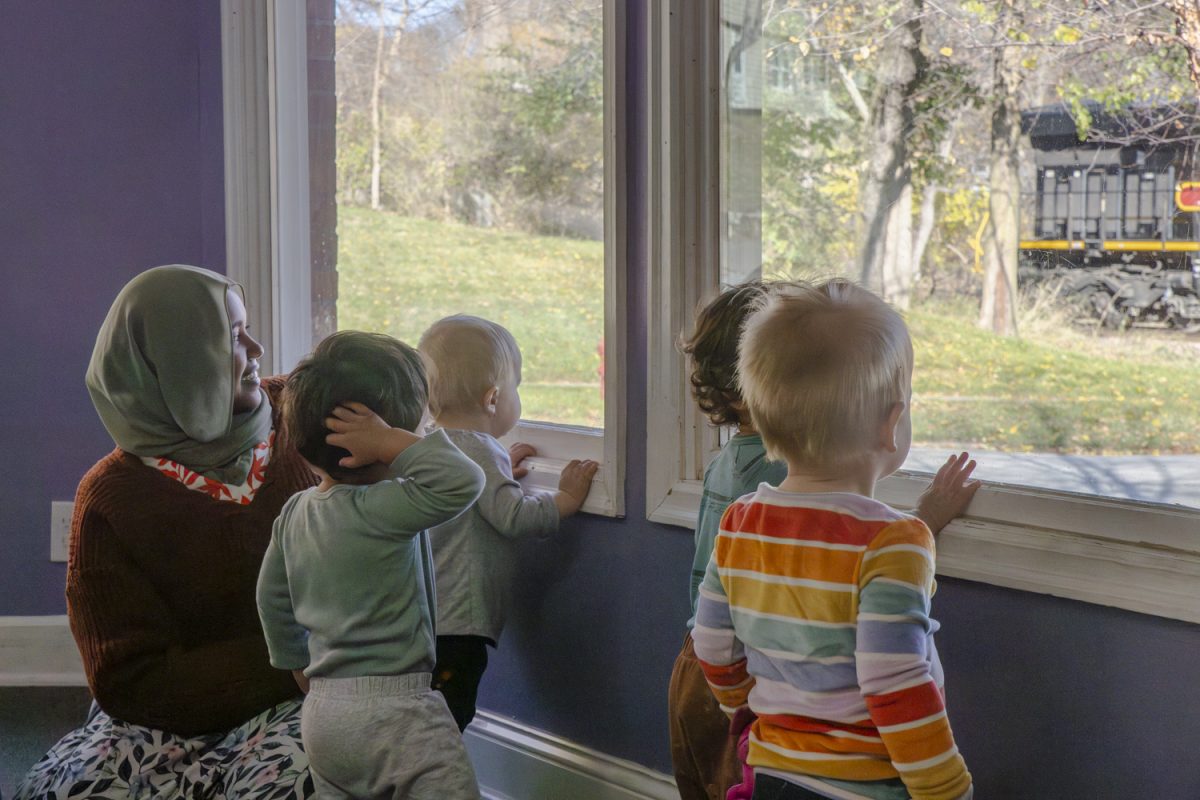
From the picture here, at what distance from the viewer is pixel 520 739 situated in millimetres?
2379

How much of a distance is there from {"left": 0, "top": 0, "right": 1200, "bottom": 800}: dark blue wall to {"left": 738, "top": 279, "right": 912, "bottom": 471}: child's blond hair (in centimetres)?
46

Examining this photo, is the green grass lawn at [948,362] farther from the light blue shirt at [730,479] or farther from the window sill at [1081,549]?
the light blue shirt at [730,479]

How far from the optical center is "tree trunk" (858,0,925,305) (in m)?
1.79

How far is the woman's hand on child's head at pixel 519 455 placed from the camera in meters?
2.38

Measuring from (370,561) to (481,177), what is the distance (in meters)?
1.17

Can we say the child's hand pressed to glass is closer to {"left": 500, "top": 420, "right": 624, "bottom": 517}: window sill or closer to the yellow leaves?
{"left": 500, "top": 420, "right": 624, "bottom": 517}: window sill

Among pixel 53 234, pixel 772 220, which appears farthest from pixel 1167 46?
pixel 53 234

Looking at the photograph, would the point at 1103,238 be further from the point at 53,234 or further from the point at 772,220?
the point at 53,234

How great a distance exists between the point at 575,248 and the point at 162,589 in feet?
3.40

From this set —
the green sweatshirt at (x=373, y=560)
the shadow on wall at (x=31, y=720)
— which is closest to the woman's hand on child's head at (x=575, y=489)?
the green sweatshirt at (x=373, y=560)

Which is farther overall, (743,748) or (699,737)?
(699,737)

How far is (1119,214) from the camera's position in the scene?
1.61 m

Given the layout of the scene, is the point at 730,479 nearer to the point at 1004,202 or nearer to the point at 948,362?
the point at 948,362

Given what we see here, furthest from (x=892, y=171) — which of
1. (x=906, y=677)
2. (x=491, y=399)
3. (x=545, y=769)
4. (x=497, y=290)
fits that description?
(x=545, y=769)
